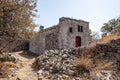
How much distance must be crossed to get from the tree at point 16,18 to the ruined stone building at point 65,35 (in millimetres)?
13738

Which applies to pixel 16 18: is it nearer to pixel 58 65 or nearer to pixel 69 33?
pixel 58 65

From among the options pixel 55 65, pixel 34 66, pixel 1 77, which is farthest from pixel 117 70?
pixel 1 77

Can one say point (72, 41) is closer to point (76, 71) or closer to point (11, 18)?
point (11, 18)

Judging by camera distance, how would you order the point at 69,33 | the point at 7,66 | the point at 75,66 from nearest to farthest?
the point at 75,66 < the point at 7,66 < the point at 69,33

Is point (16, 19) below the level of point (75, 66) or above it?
above

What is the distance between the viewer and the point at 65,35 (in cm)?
3416

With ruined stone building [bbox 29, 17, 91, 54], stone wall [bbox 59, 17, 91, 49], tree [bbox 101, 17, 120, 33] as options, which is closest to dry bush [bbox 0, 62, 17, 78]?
ruined stone building [bbox 29, 17, 91, 54]

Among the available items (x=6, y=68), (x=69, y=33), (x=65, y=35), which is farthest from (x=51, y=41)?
(x=6, y=68)

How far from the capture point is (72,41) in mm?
34625

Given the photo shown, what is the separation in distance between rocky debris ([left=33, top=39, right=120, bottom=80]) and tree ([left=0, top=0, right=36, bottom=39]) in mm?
2778

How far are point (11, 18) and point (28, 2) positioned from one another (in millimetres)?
1972

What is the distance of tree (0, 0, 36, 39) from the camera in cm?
1830

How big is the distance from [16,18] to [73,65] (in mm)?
5884

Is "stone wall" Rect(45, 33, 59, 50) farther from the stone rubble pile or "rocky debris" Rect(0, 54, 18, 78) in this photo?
the stone rubble pile
